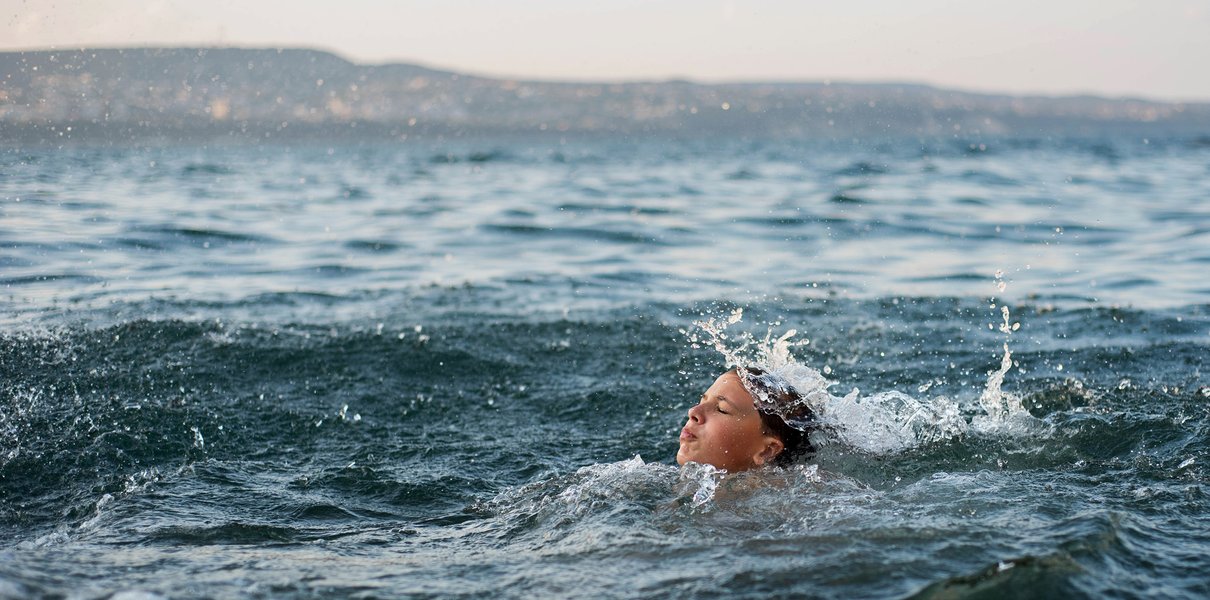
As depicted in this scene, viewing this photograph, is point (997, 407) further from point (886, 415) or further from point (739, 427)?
point (739, 427)

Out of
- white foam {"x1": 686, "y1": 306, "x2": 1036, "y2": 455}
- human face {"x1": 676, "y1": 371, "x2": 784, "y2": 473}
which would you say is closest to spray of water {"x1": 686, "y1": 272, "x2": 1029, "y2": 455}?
white foam {"x1": 686, "y1": 306, "x2": 1036, "y2": 455}

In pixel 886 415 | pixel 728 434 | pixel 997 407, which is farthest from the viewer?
pixel 997 407

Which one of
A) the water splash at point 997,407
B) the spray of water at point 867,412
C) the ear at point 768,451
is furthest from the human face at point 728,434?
the water splash at point 997,407

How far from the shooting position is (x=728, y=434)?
598cm

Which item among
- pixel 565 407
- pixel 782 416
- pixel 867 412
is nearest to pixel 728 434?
pixel 782 416

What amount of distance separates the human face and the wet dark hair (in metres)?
0.05

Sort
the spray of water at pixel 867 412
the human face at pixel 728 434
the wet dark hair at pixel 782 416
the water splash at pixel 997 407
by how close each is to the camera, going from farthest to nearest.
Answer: the water splash at pixel 997 407 → the spray of water at pixel 867 412 → the wet dark hair at pixel 782 416 → the human face at pixel 728 434

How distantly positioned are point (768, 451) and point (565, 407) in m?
2.67

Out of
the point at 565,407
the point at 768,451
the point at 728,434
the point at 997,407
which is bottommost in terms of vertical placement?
the point at 565,407

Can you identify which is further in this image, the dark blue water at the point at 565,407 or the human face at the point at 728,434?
the human face at the point at 728,434

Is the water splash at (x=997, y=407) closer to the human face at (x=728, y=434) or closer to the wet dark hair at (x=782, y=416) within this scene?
the wet dark hair at (x=782, y=416)

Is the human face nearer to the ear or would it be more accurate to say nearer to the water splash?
the ear

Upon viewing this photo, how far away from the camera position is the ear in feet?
19.8

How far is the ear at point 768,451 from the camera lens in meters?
6.02
